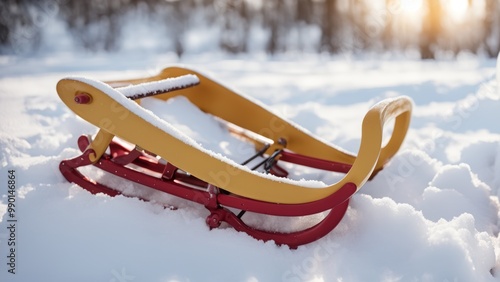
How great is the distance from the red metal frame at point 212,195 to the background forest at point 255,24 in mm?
11523

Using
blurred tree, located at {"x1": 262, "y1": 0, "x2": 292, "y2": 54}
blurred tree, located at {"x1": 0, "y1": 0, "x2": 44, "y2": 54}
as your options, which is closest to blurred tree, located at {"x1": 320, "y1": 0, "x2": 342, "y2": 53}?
blurred tree, located at {"x1": 262, "y1": 0, "x2": 292, "y2": 54}

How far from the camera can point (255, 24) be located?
1867cm

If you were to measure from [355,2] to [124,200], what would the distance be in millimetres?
15818

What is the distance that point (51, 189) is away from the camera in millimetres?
2648

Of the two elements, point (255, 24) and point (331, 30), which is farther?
point (255, 24)

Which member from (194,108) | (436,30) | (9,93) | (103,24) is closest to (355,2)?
(436,30)

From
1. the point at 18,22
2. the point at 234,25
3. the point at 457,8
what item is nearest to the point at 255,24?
the point at 234,25

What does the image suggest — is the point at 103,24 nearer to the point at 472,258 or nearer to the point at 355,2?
the point at 355,2

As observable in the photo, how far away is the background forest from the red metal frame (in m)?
11.5

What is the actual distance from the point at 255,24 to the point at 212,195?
55.5 feet

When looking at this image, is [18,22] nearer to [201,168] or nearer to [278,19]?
[278,19]

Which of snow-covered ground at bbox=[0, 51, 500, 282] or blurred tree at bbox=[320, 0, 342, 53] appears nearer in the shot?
snow-covered ground at bbox=[0, 51, 500, 282]

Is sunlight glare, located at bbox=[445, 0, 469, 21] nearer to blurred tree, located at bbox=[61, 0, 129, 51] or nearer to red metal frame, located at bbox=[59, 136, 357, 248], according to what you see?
blurred tree, located at bbox=[61, 0, 129, 51]

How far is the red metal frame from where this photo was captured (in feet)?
7.45
